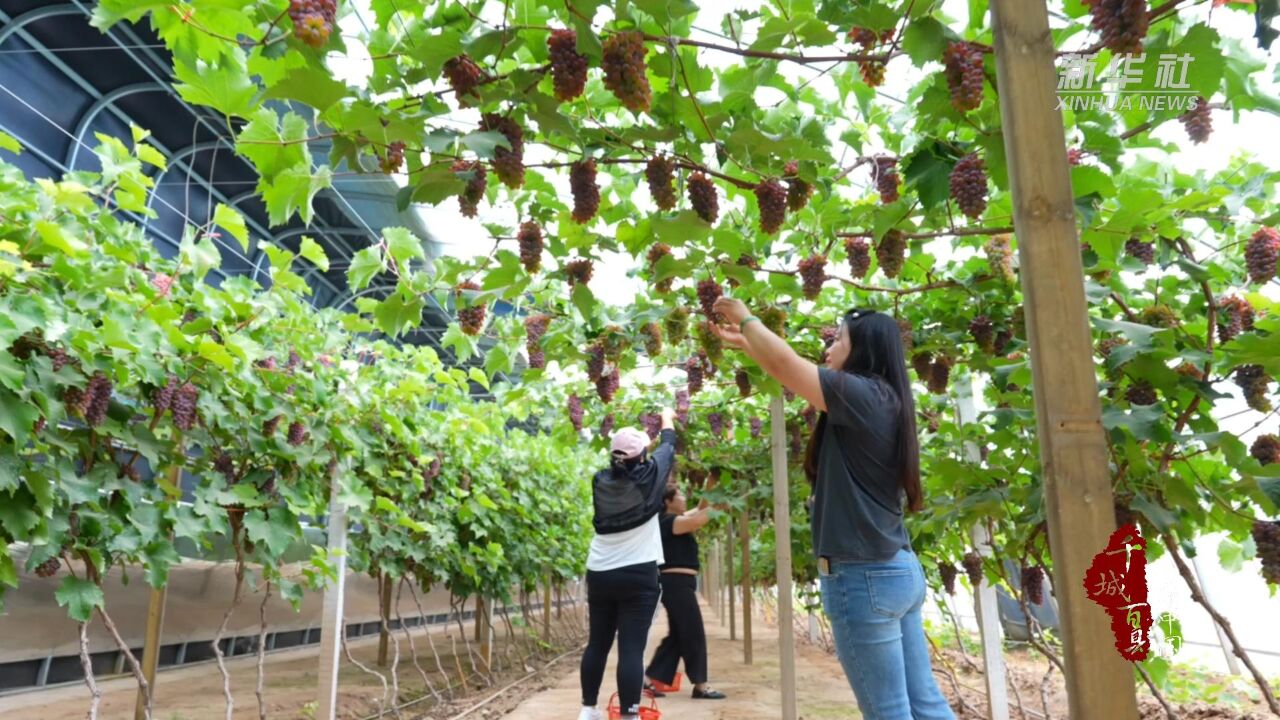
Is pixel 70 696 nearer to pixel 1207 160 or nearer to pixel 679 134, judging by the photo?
pixel 679 134

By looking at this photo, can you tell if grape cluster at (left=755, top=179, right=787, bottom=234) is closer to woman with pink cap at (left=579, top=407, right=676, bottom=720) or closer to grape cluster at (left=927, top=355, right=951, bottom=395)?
grape cluster at (left=927, top=355, right=951, bottom=395)

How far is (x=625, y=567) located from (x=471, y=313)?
1.78 m

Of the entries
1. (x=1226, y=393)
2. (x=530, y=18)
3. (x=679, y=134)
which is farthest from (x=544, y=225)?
(x=1226, y=393)

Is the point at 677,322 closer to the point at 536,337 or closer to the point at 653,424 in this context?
the point at 536,337

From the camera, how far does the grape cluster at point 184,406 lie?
2.94 meters

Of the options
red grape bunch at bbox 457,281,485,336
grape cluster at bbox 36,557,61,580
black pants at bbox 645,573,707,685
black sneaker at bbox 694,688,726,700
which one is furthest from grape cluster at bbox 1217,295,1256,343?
black sneaker at bbox 694,688,726,700

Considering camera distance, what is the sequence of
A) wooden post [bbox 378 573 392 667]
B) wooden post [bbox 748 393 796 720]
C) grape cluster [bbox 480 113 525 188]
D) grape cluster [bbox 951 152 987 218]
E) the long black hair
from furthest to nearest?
1. wooden post [bbox 378 573 392 667]
2. wooden post [bbox 748 393 796 720]
3. the long black hair
4. grape cluster [bbox 951 152 987 218]
5. grape cluster [bbox 480 113 525 188]

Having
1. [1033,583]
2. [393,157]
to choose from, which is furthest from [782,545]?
[393,157]

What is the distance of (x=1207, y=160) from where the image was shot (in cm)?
282

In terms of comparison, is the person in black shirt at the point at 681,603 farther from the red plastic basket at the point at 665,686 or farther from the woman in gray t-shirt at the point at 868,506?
the woman in gray t-shirt at the point at 868,506

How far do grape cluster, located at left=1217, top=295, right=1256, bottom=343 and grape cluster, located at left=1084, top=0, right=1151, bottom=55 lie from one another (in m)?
1.66

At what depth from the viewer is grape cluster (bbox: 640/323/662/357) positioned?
3779 millimetres

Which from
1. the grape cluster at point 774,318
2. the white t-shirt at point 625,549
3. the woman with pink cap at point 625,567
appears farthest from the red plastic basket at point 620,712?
the grape cluster at point 774,318

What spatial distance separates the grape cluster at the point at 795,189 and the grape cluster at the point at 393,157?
1.07m
